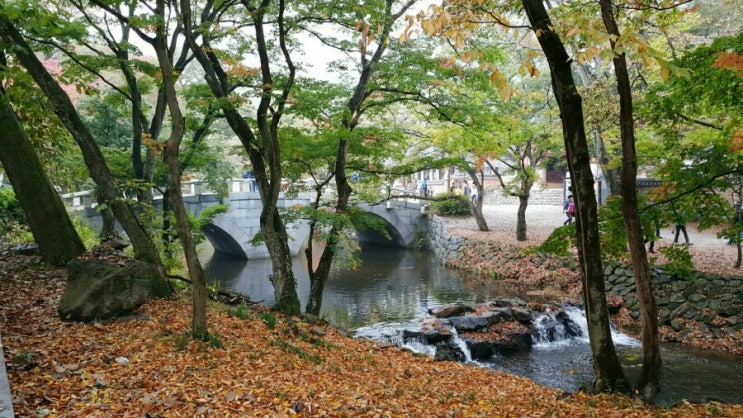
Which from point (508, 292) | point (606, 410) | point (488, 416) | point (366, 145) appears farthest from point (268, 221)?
point (508, 292)

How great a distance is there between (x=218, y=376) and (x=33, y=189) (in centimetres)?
514

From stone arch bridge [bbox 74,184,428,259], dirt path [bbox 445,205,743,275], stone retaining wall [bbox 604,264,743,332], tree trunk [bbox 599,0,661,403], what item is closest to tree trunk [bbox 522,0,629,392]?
tree trunk [bbox 599,0,661,403]

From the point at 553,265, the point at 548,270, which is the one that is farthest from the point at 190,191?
the point at 553,265

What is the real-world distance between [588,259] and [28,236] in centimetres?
1362

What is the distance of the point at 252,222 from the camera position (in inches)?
1027

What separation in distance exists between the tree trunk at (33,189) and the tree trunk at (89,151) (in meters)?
0.81

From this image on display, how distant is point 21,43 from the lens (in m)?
7.36

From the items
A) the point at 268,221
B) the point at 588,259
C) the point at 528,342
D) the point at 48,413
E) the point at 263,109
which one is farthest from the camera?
the point at 528,342

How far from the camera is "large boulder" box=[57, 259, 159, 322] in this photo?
20.6ft

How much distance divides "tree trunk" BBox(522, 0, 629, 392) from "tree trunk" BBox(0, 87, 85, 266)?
7.52 meters

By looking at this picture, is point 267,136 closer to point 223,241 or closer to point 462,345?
point 462,345

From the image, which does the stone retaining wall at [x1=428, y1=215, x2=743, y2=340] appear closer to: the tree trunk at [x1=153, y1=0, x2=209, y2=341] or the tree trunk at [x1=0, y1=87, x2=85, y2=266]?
the tree trunk at [x1=153, y1=0, x2=209, y2=341]

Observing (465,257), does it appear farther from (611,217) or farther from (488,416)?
(488,416)

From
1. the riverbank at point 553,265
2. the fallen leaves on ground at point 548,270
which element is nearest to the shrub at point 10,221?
the fallen leaves on ground at point 548,270
